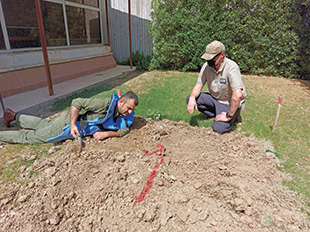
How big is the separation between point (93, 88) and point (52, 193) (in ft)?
14.7

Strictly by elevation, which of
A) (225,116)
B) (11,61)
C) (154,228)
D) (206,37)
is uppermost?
(206,37)

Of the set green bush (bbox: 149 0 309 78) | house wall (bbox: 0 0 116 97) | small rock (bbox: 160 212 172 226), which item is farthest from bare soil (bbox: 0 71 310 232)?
green bush (bbox: 149 0 309 78)

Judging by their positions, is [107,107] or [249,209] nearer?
[249,209]

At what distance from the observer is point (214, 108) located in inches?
174

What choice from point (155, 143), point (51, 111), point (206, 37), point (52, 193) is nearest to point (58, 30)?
point (51, 111)

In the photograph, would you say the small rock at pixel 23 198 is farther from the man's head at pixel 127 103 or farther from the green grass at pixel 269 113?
the green grass at pixel 269 113

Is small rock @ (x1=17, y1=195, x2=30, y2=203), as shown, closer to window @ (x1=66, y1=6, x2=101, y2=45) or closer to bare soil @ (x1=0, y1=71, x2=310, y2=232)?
bare soil @ (x1=0, y1=71, x2=310, y2=232)

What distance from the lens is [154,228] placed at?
222 centimetres

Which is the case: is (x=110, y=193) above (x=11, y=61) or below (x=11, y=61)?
below

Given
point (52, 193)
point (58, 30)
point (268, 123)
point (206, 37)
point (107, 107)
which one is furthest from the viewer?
point (206, 37)

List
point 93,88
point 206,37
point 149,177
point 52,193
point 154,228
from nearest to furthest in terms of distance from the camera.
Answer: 1. point 154,228
2. point 52,193
3. point 149,177
4. point 93,88
5. point 206,37

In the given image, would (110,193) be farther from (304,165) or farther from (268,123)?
(268,123)

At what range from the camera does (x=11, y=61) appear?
5.99 m

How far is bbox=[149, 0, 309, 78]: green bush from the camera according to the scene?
25.5 ft
